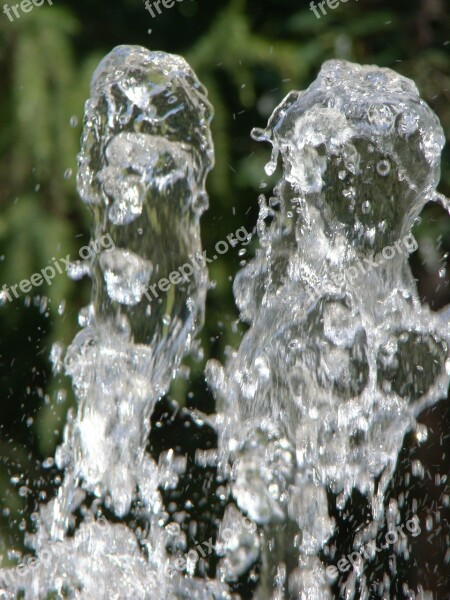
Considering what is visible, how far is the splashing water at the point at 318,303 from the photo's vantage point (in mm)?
1415

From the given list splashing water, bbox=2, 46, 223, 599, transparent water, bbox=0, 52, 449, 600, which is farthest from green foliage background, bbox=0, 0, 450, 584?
splashing water, bbox=2, 46, 223, 599

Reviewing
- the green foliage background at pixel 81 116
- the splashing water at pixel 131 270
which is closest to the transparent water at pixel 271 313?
the splashing water at pixel 131 270

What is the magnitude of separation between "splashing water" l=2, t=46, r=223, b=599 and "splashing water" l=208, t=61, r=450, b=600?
0.11m

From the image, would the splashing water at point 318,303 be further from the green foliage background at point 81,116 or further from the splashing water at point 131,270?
the green foliage background at point 81,116

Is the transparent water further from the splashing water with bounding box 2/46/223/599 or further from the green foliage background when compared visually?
the green foliage background

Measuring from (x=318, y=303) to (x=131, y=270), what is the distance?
26 centimetres

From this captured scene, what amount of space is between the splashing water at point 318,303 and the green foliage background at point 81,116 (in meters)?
0.52

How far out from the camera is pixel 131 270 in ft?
4.54

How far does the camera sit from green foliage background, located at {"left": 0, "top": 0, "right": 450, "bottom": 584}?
2.05 m

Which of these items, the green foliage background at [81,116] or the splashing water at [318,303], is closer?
the splashing water at [318,303]

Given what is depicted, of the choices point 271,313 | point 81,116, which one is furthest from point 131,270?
point 81,116

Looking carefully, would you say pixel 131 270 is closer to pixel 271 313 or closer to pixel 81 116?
pixel 271 313

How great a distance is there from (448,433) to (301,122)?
35.5 inches

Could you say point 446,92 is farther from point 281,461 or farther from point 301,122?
point 281,461
